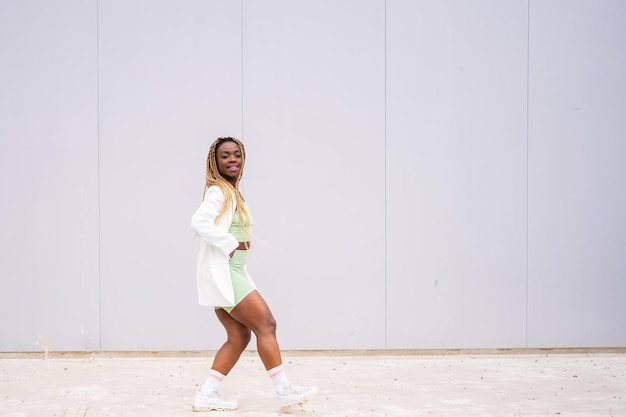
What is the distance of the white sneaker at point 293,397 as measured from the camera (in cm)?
441

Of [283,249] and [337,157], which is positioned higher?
[337,157]

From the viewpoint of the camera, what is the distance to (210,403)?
4.55 metres

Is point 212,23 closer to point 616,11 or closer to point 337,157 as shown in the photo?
point 337,157

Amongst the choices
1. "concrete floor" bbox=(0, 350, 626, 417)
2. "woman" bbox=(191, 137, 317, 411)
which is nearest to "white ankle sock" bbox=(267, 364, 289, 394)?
"woman" bbox=(191, 137, 317, 411)

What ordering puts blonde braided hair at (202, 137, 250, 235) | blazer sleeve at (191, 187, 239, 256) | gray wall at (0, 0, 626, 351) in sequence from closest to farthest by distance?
blazer sleeve at (191, 187, 239, 256) → blonde braided hair at (202, 137, 250, 235) → gray wall at (0, 0, 626, 351)

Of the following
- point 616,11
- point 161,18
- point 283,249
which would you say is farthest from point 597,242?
point 161,18

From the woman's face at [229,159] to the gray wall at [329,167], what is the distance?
1553 mm

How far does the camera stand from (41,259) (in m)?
6.17

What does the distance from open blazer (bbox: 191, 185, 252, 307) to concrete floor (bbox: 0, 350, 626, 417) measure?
70 cm

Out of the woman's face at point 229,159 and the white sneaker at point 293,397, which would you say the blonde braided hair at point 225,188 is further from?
the white sneaker at point 293,397

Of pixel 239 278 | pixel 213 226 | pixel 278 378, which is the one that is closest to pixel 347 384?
pixel 278 378

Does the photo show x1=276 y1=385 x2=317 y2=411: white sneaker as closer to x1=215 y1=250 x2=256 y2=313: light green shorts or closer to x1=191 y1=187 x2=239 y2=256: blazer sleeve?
x1=215 y1=250 x2=256 y2=313: light green shorts

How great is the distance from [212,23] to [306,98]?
3.12ft

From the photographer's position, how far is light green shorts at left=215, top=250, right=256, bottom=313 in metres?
4.48
